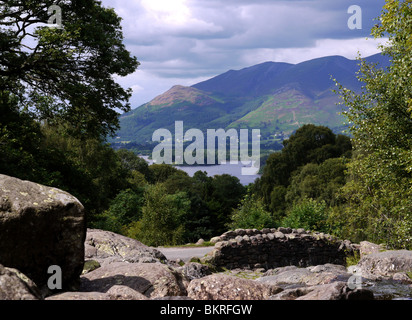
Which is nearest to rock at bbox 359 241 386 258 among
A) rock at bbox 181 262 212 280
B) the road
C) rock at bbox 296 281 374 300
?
the road

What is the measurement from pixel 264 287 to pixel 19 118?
15957 millimetres

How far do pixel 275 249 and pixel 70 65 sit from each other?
1507 cm

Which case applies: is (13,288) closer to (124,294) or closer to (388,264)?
(124,294)

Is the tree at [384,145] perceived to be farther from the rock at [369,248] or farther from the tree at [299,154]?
the tree at [299,154]

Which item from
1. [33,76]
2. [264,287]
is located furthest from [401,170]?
[33,76]

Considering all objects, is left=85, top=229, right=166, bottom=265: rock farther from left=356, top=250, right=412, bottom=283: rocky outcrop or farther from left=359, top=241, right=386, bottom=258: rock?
left=359, top=241, right=386, bottom=258: rock

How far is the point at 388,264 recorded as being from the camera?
13.4m

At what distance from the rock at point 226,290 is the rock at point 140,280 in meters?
0.43

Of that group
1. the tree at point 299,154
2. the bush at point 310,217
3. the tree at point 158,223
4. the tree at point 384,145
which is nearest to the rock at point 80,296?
the tree at point 384,145

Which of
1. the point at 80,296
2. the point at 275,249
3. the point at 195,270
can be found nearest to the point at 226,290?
the point at 80,296

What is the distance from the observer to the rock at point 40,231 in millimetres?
6707

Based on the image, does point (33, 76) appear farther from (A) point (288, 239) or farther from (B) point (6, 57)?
(A) point (288, 239)

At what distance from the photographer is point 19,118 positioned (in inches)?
752
